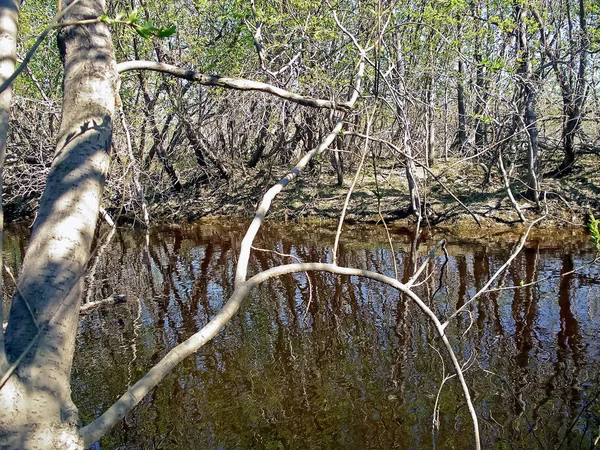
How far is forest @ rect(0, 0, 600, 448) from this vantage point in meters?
1.34

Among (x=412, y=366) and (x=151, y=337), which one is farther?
(x=151, y=337)

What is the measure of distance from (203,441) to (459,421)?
99.2 inches

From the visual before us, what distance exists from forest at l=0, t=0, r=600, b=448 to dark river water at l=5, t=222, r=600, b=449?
709mm

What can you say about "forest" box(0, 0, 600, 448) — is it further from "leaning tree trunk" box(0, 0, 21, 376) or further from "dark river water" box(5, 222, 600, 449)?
"dark river water" box(5, 222, 600, 449)

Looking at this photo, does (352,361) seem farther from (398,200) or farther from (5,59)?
(398,200)

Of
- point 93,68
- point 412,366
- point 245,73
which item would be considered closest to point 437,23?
point 245,73

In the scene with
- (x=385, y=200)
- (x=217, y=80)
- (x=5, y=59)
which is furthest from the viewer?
(x=385, y=200)

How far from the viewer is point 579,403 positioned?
5230 millimetres

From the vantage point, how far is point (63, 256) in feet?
4.41

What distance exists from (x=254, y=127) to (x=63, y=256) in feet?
47.6

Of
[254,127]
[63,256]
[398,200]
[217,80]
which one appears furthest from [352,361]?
[254,127]

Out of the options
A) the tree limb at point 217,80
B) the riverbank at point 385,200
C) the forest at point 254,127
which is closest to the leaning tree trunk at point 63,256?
the forest at point 254,127

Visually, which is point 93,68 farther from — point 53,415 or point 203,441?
point 203,441

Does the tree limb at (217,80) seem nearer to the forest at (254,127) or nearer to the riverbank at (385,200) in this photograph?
the forest at (254,127)
